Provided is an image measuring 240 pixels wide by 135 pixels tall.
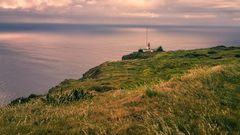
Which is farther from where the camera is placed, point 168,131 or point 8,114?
point 8,114

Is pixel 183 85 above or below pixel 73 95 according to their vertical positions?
above

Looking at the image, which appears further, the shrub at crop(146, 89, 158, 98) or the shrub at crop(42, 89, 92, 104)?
the shrub at crop(42, 89, 92, 104)

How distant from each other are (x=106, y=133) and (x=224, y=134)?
2847 millimetres

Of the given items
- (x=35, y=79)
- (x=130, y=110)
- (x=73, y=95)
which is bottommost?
(x=35, y=79)

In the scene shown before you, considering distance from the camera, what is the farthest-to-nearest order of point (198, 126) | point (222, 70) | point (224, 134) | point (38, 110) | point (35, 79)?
point (35, 79)
point (222, 70)
point (38, 110)
point (198, 126)
point (224, 134)

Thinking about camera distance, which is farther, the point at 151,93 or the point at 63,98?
the point at 63,98

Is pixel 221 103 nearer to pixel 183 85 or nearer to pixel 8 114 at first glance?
pixel 183 85

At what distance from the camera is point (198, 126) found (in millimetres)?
9383

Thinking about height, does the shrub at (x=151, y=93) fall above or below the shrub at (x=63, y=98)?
above

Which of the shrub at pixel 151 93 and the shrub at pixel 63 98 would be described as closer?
the shrub at pixel 151 93

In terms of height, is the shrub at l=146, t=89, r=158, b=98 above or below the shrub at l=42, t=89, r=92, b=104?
above

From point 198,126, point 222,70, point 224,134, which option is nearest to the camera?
point 224,134

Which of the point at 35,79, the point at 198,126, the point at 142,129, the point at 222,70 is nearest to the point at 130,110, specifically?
the point at 142,129

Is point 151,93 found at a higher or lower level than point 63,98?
higher
